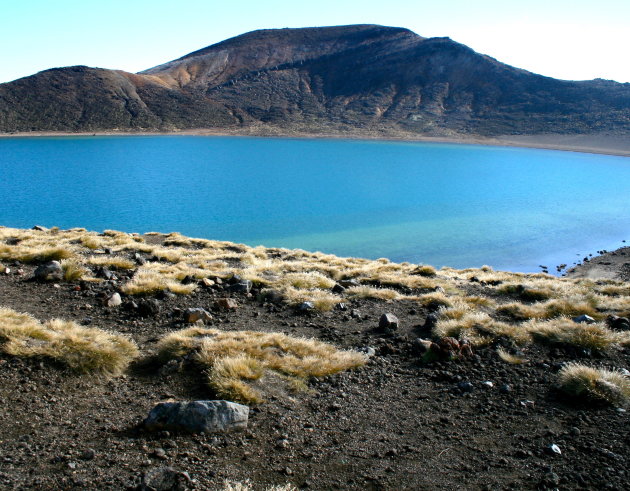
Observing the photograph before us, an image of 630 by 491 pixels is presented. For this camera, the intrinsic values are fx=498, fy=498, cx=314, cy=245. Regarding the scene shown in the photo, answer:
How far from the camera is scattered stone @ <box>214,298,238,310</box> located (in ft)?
28.7

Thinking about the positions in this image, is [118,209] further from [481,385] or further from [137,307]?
[481,385]

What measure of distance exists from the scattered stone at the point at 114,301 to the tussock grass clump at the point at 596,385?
677 centimetres

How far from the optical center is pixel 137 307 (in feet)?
27.0

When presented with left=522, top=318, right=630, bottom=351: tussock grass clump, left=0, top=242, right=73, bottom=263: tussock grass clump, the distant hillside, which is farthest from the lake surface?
the distant hillside

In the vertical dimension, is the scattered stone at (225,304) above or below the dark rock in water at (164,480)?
below

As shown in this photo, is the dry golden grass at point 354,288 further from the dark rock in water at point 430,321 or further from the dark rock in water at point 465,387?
the dark rock in water at point 465,387

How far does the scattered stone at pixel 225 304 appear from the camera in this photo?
875 cm

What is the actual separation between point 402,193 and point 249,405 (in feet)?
144

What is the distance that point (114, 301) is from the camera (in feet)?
27.6

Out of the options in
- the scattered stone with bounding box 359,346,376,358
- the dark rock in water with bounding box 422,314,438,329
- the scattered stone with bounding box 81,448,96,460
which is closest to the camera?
the scattered stone with bounding box 81,448,96,460

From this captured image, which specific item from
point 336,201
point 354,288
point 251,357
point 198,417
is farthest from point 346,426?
point 336,201

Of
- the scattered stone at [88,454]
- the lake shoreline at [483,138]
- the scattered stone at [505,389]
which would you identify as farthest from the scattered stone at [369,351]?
the lake shoreline at [483,138]

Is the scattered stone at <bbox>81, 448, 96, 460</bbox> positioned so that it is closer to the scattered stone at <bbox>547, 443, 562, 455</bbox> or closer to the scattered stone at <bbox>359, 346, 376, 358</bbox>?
the scattered stone at <bbox>359, 346, 376, 358</bbox>

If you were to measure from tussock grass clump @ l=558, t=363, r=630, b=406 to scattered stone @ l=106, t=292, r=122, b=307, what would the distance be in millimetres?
6775
